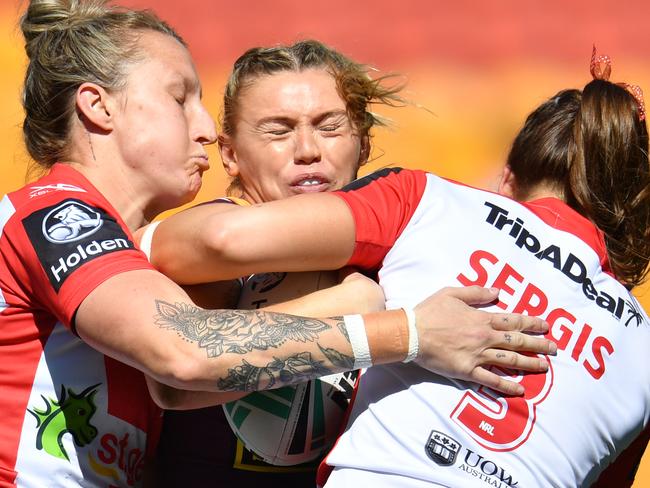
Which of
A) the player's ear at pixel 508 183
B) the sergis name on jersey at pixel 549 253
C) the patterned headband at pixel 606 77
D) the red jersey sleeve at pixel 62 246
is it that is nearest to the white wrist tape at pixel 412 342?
the sergis name on jersey at pixel 549 253

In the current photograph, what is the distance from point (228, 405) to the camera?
8.42 ft

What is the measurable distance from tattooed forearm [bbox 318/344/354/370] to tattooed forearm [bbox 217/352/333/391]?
2 centimetres

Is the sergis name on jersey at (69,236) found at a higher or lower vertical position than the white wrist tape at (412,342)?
higher

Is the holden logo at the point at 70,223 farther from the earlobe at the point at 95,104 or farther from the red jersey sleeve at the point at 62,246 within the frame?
the earlobe at the point at 95,104

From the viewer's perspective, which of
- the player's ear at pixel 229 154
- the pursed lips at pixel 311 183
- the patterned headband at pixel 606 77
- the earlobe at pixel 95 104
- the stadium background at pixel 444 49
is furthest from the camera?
the stadium background at pixel 444 49

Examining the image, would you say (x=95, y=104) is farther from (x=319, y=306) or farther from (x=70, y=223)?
(x=319, y=306)

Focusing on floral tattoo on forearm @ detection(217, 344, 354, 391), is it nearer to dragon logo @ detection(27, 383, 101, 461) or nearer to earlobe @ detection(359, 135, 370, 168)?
dragon logo @ detection(27, 383, 101, 461)

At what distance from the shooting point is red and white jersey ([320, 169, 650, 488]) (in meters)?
2.30

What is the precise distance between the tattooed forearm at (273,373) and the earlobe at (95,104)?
905 mm

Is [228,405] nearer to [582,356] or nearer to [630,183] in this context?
[582,356]

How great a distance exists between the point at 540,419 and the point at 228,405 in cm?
81

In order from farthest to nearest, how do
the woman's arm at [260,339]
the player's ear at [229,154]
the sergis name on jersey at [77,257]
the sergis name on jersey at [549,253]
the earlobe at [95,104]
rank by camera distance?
the player's ear at [229,154]
the earlobe at [95,104]
the sergis name on jersey at [549,253]
the sergis name on jersey at [77,257]
the woman's arm at [260,339]

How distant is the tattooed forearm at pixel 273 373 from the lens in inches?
88.4

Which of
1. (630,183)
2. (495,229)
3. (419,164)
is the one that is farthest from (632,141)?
(419,164)
